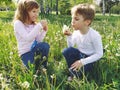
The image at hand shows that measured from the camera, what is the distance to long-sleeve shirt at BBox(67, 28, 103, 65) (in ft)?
12.5

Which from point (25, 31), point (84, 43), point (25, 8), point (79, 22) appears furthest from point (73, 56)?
point (25, 8)

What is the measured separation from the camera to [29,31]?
4.14 meters

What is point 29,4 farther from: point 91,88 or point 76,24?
point 91,88

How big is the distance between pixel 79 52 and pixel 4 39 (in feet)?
5.30

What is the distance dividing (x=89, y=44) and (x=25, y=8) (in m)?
0.80

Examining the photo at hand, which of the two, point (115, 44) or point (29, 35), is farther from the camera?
point (115, 44)

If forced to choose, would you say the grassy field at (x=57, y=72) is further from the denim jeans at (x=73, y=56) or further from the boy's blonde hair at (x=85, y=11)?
the boy's blonde hair at (x=85, y=11)

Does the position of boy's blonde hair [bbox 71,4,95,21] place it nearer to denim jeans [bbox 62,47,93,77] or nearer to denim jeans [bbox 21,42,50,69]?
denim jeans [bbox 62,47,93,77]

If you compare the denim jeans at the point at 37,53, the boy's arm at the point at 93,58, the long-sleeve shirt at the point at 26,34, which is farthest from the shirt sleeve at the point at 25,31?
the boy's arm at the point at 93,58

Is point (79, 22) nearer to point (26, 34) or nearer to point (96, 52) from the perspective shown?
point (96, 52)

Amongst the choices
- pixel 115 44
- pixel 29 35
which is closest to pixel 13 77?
pixel 29 35

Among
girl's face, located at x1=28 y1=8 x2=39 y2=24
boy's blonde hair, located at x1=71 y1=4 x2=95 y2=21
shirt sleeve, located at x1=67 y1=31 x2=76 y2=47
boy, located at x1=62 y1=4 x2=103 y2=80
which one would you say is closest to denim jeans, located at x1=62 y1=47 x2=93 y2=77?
boy, located at x1=62 y1=4 x2=103 y2=80

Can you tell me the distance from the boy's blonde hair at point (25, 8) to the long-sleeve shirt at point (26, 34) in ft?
0.23

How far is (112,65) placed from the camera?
3943 millimetres
